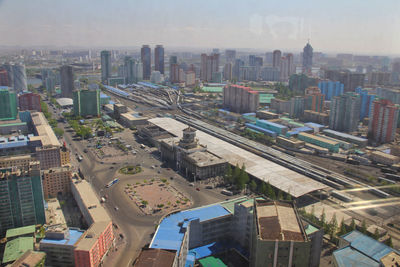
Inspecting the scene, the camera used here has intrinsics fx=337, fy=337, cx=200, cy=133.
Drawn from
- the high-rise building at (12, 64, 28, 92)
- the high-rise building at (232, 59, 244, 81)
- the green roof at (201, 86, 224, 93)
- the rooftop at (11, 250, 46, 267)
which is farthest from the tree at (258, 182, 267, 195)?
the high-rise building at (232, 59, 244, 81)

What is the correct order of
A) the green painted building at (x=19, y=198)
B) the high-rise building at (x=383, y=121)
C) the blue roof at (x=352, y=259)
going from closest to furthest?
the blue roof at (x=352, y=259) < the green painted building at (x=19, y=198) < the high-rise building at (x=383, y=121)

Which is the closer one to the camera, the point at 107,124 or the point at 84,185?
the point at 84,185

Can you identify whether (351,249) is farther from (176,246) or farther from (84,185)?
(84,185)

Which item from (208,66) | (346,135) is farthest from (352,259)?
(208,66)

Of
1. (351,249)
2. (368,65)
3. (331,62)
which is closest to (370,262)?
(351,249)

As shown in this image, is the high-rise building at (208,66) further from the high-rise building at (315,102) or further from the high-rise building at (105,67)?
the high-rise building at (315,102)

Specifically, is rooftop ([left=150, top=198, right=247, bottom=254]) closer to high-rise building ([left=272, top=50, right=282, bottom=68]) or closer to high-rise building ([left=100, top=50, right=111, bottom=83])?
high-rise building ([left=100, top=50, right=111, bottom=83])

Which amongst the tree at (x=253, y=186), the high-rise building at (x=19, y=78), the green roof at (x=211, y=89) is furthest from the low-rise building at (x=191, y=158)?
the green roof at (x=211, y=89)
